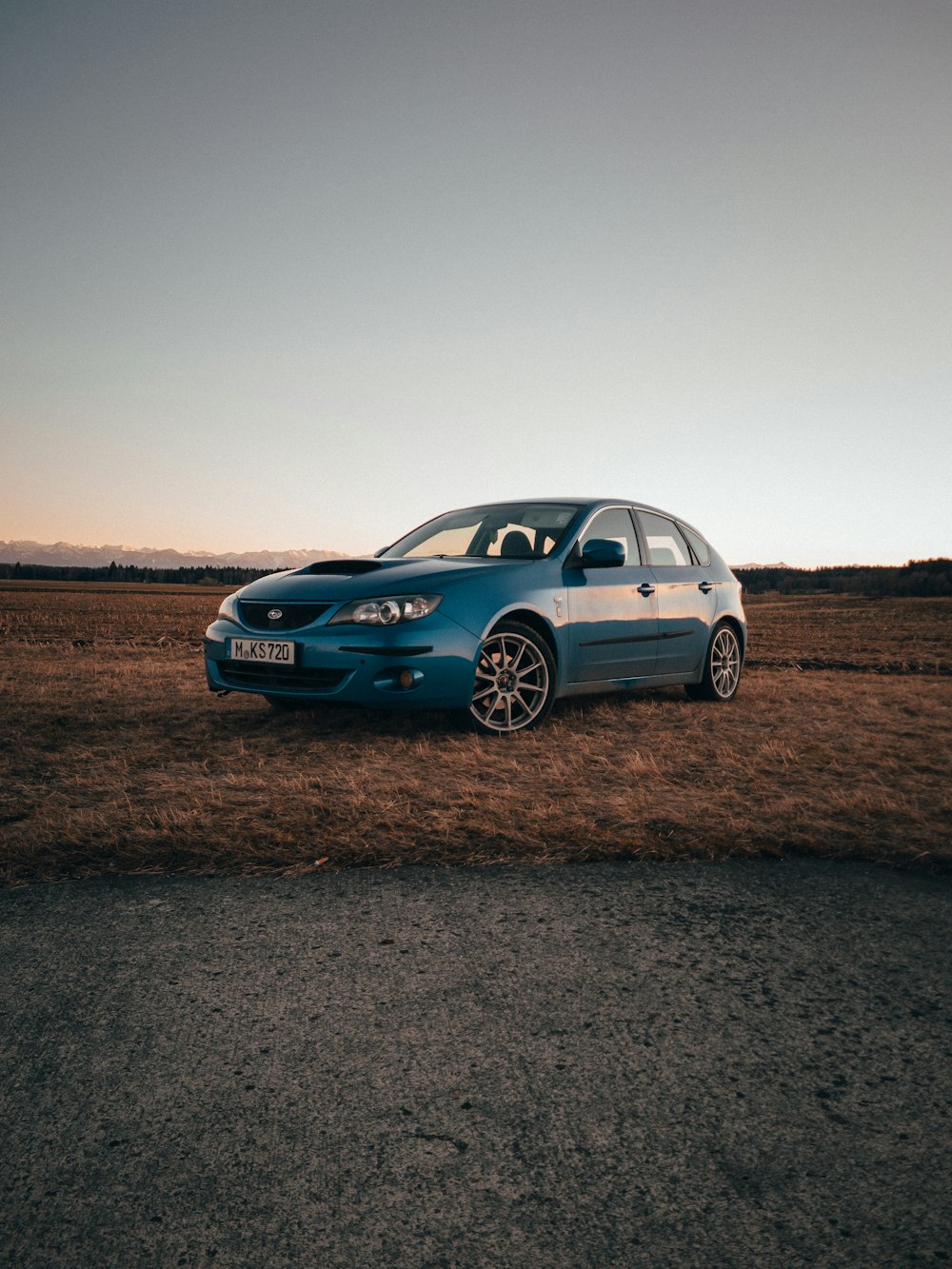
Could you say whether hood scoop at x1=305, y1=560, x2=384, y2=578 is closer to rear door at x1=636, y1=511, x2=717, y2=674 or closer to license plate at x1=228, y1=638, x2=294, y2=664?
license plate at x1=228, y1=638, x2=294, y2=664

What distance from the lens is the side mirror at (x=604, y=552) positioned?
624cm

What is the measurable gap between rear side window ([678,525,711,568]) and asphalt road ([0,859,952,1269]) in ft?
16.0

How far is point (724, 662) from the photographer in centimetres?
792

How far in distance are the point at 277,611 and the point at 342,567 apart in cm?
55

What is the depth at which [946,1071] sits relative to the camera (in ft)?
6.69

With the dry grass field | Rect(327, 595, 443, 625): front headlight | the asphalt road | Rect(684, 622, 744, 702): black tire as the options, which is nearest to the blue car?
Rect(327, 595, 443, 625): front headlight

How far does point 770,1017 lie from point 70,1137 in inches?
62.1

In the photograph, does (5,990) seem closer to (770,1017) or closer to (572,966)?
(572,966)

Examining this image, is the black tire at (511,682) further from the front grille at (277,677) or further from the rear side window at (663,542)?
the rear side window at (663,542)

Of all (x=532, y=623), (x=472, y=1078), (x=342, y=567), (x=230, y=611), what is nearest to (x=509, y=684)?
(x=532, y=623)

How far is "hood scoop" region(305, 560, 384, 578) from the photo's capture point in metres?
5.95

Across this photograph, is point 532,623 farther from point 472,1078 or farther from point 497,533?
point 472,1078

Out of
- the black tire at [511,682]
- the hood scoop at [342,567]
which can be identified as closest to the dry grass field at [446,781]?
the black tire at [511,682]

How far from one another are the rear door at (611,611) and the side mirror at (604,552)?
0.10 m
